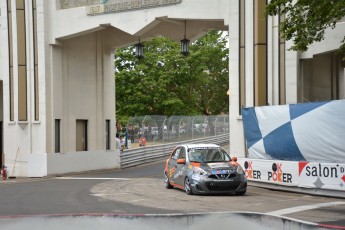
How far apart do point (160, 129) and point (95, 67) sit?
38.7 feet

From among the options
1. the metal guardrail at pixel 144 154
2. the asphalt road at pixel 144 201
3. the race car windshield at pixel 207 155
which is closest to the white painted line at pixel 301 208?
the asphalt road at pixel 144 201

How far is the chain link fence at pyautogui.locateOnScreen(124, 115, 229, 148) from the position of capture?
39938 millimetres

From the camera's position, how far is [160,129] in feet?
133

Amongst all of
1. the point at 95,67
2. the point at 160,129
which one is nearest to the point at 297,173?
the point at 95,67

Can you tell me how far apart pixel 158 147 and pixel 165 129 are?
3.18 m

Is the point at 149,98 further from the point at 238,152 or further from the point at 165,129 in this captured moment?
the point at 238,152

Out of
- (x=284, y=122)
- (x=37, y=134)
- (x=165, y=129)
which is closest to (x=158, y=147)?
(x=165, y=129)

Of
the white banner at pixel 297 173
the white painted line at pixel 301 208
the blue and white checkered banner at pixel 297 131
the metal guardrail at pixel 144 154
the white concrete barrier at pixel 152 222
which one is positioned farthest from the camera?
the metal guardrail at pixel 144 154

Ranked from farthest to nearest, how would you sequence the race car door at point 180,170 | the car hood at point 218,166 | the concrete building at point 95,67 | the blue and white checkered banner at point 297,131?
the concrete building at point 95,67
the race car door at point 180,170
the car hood at point 218,166
the blue and white checkered banner at point 297,131

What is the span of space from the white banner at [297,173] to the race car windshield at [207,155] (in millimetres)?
1675

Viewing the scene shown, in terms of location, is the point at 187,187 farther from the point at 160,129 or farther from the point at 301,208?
the point at 160,129


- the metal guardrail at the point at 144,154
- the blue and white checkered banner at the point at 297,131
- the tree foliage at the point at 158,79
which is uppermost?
the tree foliage at the point at 158,79

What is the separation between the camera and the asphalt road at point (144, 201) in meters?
13.5

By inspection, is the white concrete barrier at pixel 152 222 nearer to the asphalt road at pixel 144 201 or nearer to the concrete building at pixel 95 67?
the asphalt road at pixel 144 201
